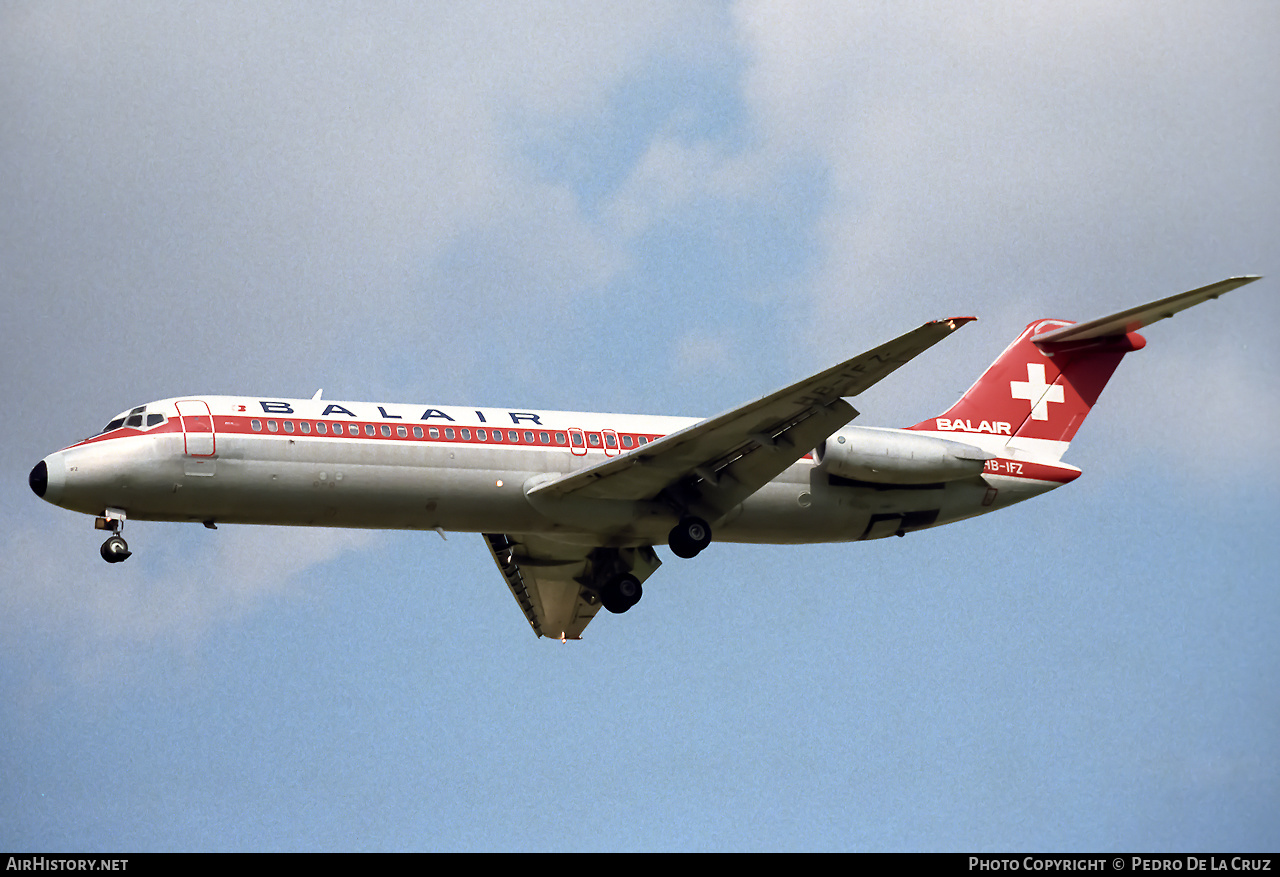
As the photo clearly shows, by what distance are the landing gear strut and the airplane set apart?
42mm

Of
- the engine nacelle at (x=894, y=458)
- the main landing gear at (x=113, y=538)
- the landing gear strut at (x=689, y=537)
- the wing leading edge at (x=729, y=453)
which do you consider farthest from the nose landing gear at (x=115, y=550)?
the engine nacelle at (x=894, y=458)

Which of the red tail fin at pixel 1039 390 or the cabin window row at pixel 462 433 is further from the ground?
the red tail fin at pixel 1039 390

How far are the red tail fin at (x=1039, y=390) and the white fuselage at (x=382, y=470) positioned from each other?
3.29 m

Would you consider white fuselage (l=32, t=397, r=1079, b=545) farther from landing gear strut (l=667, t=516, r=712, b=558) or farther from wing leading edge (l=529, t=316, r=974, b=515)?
wing leading edge (l=529, t=316, r=974, b=515)

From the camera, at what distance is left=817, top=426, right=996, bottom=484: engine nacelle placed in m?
31.9

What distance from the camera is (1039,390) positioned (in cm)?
3519

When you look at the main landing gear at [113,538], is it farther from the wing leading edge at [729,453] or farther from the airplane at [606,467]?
the wing leading edge at [729,453]

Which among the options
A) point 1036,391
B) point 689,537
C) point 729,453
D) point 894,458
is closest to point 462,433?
point 689,537

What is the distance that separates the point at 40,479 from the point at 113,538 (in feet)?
5.19

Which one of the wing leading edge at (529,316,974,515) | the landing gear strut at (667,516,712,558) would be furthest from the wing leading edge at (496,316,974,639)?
the landing gear strut at (667,516,712,558)

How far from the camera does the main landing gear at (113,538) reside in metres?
28.1
